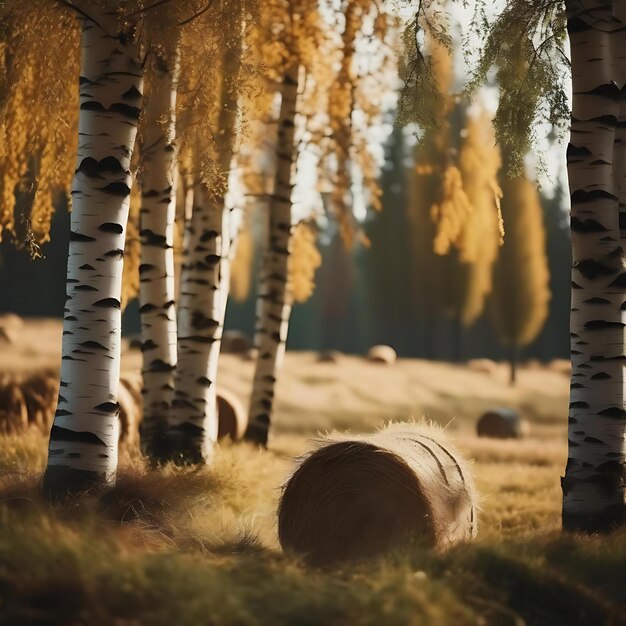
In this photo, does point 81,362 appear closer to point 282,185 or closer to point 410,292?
point 282,185

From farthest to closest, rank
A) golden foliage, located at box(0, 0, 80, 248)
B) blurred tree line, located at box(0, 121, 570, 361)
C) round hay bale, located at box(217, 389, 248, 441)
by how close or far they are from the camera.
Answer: blurred tree line, located at box(0, 121, 570, 361)
round hay bale, located at box(217, 389, 248, 441)
golden foliage, located at box(0, 0, 80, 248)

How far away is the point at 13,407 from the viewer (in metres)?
9.89

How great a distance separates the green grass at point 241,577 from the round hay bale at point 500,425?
11.7 metres

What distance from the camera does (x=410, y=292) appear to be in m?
35.3

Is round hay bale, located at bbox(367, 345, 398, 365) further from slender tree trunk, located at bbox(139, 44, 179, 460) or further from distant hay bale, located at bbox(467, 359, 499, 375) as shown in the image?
slender tree trunk, located at bbox(139, 44, 179, 460)

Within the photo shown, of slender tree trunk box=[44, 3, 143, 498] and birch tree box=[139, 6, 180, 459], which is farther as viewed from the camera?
birch tree box=[139, 6, 180, 459]

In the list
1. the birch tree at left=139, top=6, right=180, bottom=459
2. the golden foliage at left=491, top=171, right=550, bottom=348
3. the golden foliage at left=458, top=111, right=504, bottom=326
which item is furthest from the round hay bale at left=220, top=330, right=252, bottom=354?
the birch tree at left=139, top=6, right=180, bottom=459

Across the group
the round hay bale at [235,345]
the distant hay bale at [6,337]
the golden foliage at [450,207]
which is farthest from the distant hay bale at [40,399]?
the round hay bale at [235,345]

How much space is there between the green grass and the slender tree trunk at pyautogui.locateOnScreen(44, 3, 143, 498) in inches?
13.9

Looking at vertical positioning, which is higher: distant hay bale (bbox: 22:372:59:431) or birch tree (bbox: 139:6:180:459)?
birch tree (bbox: 139:6:180:459)

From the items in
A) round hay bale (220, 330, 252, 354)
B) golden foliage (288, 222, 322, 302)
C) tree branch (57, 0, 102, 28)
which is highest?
tree branch (57, 0, 102, 28)

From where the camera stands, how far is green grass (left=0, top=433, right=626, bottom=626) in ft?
11.8

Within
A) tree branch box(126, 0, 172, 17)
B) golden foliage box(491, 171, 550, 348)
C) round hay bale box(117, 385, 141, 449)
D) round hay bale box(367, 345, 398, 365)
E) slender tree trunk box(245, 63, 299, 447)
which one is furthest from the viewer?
golden foliage box(491, 171, 550, 348)

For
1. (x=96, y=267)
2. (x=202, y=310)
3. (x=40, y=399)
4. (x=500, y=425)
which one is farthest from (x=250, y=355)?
(x=96, y=267)
